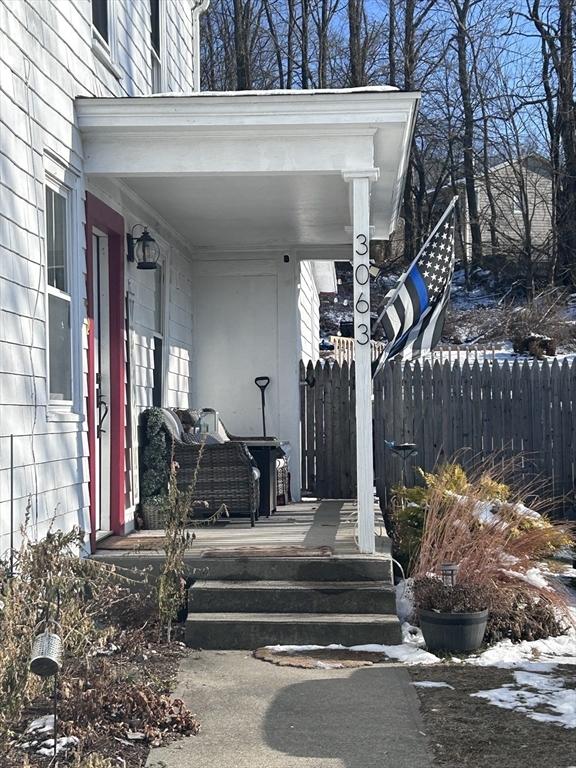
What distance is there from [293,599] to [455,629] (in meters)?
1.11

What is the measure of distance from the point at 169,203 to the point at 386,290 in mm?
20646

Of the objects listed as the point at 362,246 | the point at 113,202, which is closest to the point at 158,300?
the point at 113,202

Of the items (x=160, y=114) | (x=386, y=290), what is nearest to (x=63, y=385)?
(x=160, y=114)

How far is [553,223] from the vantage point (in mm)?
27703

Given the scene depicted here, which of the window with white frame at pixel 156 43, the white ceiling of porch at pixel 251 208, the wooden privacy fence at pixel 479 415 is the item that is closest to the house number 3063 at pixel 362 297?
the white ceiling of porch at pixel 251 208

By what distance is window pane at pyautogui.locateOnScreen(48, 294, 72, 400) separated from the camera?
251 inches

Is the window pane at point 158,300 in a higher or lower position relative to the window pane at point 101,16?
lower

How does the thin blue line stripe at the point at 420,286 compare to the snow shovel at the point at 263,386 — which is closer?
the thin blue line stripe at the point at 420,286

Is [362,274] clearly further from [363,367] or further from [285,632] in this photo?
[285,632]

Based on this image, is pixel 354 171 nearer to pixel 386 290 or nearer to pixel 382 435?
pixel 382 435

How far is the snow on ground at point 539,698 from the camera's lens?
15.0 ft

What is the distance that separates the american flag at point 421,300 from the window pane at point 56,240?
10.1ft

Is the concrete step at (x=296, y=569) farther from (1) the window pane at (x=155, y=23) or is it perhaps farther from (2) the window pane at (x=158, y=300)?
(1) the window pane at (x=155, y=23)

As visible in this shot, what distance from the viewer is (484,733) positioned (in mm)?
4359
